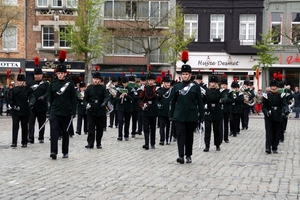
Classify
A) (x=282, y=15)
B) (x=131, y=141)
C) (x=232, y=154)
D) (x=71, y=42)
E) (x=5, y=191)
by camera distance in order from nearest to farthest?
(x=5, y=191), (x=232, y=154), (x=131, y=141), (x=71, y=42), (x=282, y=15)

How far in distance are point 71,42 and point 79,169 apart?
97.3 ft

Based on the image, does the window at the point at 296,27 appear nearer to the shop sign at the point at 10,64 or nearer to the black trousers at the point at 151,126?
the shop sign at the point at 10,64

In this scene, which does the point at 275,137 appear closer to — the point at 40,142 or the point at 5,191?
the point at 40,142

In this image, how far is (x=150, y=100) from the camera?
55.0ft

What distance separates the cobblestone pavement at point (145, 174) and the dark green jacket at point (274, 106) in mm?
989

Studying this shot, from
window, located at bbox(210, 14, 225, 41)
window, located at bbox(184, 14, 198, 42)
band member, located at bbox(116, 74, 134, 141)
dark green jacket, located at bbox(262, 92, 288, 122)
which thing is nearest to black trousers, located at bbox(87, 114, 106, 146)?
band member, located at bbox(116, 74, 134, 141)

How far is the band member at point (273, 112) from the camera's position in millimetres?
15500

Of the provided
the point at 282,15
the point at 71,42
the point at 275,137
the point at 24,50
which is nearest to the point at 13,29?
the point at 24,50

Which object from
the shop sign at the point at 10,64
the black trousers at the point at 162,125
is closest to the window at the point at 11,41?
the shop sign at the point at 10,64

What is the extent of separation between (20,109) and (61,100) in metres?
2.61

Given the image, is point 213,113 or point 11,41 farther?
point 11,41

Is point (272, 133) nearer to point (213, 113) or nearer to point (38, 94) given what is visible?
point (213, 113)

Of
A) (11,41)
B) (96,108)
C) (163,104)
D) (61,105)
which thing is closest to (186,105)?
(61,105)

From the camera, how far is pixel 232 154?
15250 mm
